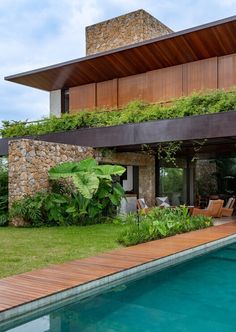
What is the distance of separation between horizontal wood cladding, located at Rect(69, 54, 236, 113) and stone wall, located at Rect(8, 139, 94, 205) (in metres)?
5.48

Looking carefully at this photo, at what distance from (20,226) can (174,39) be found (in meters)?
8.89

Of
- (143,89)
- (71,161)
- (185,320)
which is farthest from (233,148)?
(185,320)

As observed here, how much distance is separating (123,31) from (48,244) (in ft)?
52.0

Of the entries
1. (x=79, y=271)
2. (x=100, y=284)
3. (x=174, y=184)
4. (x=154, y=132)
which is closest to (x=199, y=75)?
(x=154, y=132)

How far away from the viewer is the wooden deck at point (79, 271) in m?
5.30

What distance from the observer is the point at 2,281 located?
5938 millimetres

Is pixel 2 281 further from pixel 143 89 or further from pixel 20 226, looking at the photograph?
pixel 143 89

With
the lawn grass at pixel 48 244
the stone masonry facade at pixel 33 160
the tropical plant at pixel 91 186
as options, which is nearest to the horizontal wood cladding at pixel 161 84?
→ the stone masonry facade at pixel 33 160

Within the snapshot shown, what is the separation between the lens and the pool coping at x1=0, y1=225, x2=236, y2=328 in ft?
16.0

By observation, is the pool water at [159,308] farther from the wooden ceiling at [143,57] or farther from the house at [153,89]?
the wooden ceiling at [143,57]

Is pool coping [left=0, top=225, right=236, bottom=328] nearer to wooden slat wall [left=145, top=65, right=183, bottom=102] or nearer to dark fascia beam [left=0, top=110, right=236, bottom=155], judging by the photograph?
dark fascia beam [left=0, top=110, right=236, bottom=155]

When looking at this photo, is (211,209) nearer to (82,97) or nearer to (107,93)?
(107,93)

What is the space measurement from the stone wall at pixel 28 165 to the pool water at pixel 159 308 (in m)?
6.79

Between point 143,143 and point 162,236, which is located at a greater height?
point 143,143
